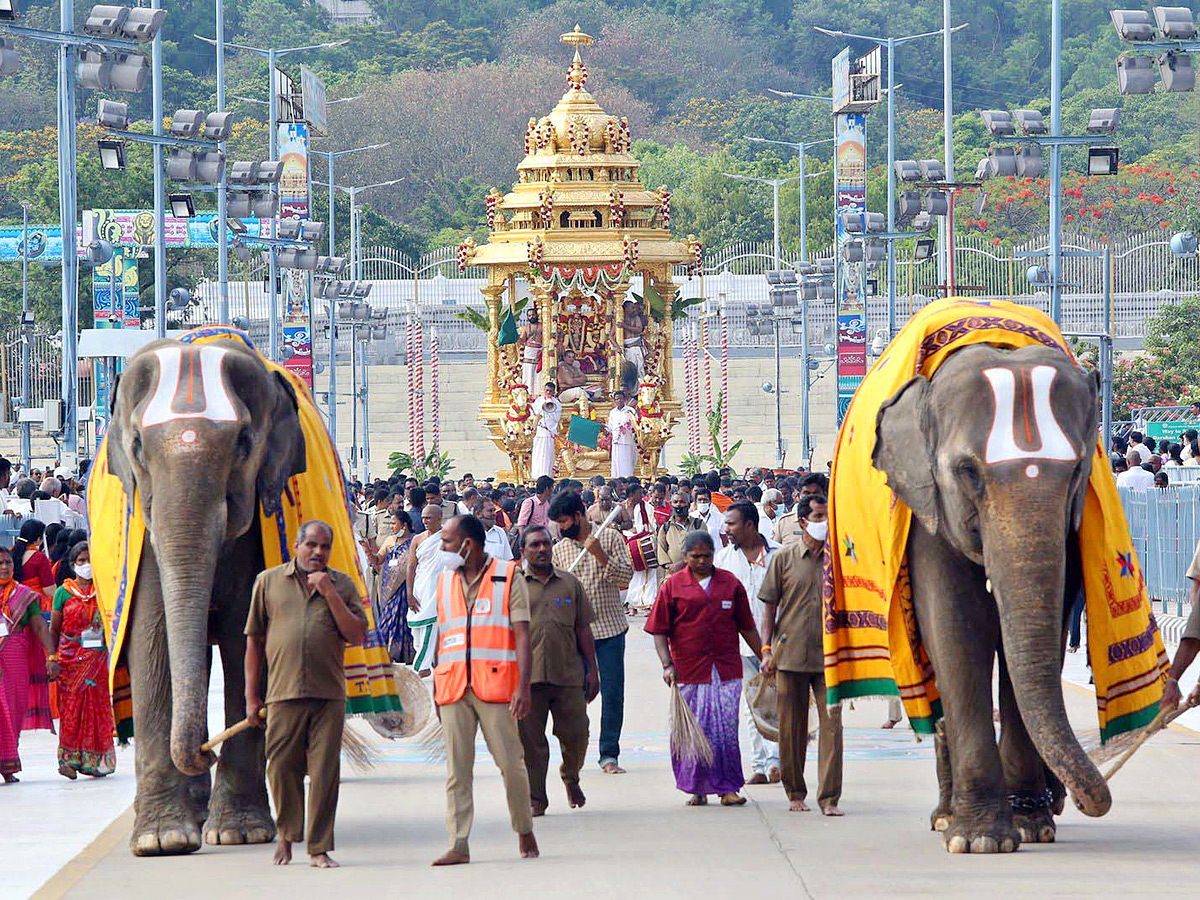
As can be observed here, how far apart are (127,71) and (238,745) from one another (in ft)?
43.1

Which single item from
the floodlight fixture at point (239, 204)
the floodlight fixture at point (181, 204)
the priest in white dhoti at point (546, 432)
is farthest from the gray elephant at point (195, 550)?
the priest in white dhoti at point (546, 432)

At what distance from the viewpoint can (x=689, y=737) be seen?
1268 cm

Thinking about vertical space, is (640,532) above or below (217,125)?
below

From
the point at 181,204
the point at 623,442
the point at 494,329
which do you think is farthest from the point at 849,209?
the point at 181,204

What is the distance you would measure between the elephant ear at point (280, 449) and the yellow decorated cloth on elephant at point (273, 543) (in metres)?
0.11

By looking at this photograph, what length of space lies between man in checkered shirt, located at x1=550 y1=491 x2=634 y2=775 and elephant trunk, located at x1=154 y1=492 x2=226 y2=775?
3.77m

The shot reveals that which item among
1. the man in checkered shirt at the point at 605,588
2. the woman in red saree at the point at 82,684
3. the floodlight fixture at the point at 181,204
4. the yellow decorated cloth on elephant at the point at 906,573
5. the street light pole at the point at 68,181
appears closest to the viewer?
the yellow decorated cloth on elephant at the point at 906,573

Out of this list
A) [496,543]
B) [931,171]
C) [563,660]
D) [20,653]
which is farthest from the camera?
[931,171]

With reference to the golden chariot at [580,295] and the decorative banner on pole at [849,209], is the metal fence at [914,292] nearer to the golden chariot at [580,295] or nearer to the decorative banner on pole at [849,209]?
the decorative banner on pole at [849,209]

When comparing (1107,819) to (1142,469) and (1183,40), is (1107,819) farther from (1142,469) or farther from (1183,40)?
(1142,469)

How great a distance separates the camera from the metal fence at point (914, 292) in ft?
216

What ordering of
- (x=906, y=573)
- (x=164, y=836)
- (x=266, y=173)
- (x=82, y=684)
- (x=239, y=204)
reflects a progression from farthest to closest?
(x=266, y=173)
(x=239, y=204)
(x=82, y=684)
(x=906, y=573)
(x=164, y=836)

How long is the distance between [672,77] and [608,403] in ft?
204

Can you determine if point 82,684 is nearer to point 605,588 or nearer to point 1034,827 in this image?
point 605,588
